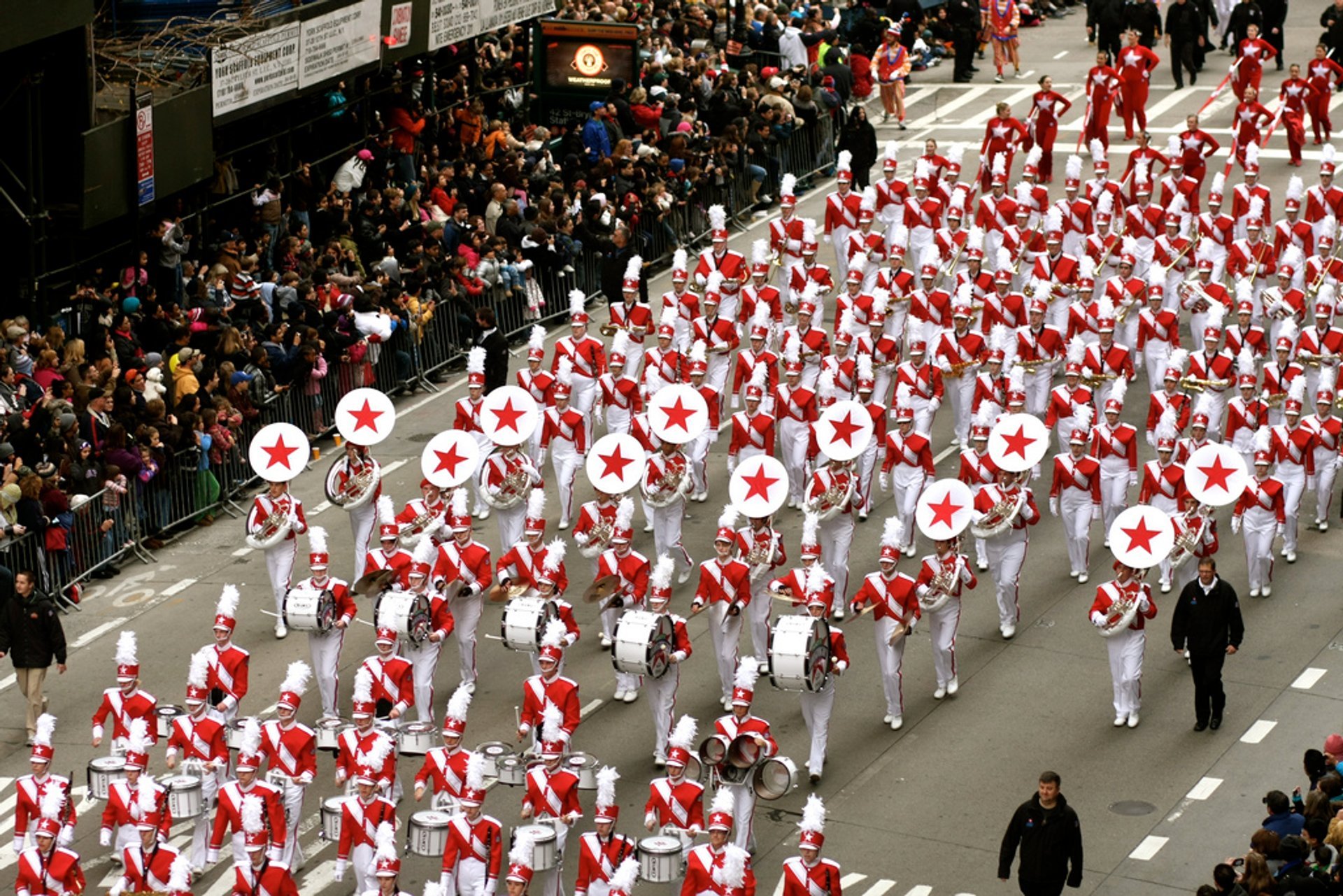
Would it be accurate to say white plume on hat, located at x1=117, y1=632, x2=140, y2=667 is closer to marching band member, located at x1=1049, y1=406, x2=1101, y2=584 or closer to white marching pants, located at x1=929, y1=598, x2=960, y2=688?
white marching pants, located at x1=929, y1=598, x2=960, y2=688

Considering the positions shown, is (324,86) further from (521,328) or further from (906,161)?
(906,161)

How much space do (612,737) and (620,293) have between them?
12.4m

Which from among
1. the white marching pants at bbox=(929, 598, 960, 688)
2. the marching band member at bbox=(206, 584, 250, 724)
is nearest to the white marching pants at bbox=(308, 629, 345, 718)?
the marching band member at bbox=(206, 584, 250, 724)

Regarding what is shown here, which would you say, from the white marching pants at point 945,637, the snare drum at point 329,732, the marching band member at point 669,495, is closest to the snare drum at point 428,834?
the snare drum at point 329,732

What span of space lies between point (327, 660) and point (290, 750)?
8.96ft

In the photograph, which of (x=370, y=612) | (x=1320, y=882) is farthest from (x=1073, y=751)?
(x=370, y=612)

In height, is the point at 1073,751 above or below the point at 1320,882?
below

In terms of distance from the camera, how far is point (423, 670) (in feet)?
81.8

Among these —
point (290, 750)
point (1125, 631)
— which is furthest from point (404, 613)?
point (1125, 631)

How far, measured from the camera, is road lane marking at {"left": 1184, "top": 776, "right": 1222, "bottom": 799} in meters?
23.5

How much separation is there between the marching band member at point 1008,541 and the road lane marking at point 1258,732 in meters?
3.14

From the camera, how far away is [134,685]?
2317cm

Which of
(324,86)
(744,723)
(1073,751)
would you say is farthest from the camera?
(324,86)

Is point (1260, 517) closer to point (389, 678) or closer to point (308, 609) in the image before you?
point (389, 678)
